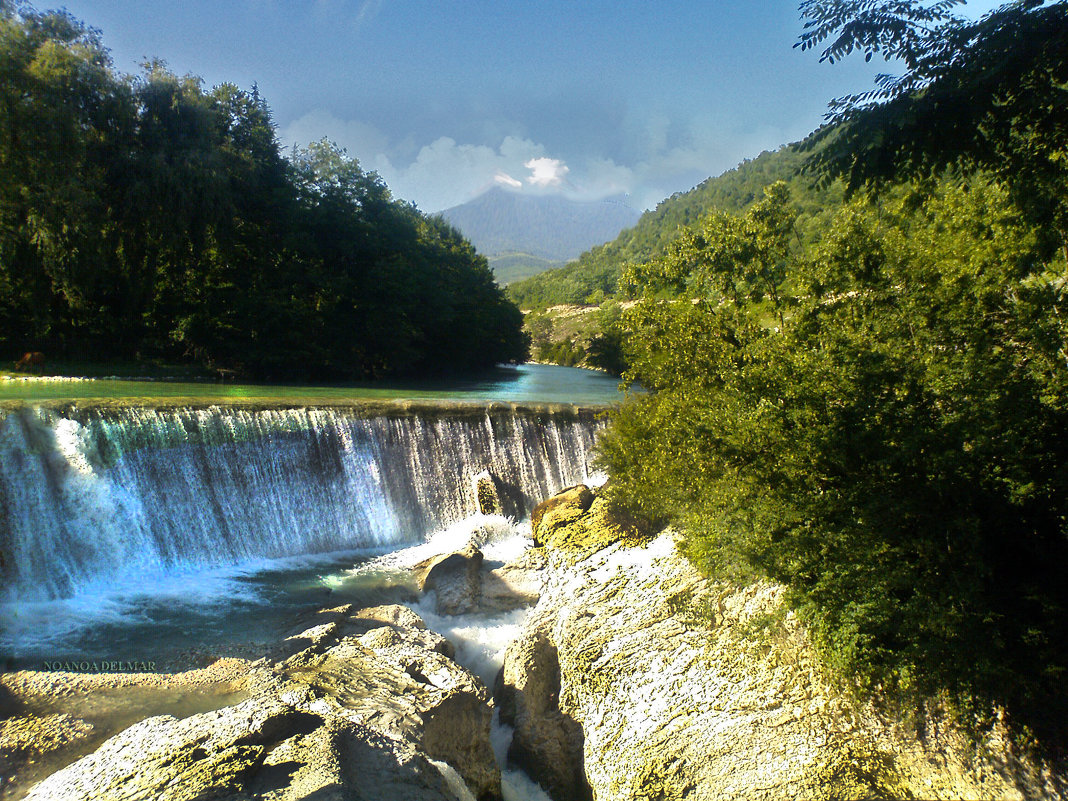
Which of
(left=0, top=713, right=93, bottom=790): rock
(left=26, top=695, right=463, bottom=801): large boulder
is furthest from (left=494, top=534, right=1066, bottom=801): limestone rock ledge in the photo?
(left=0, top=713, right=93, bottom=790): rock

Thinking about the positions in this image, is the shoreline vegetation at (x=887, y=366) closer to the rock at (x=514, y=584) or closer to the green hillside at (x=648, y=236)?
the rock at (x=514, y=584)

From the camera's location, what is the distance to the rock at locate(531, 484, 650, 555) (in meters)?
11.1

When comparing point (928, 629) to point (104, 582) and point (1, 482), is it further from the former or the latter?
point (1, 482)

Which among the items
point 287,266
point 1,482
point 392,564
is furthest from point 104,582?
point 287,266

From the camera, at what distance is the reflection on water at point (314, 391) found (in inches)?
618

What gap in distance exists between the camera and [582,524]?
1226cm

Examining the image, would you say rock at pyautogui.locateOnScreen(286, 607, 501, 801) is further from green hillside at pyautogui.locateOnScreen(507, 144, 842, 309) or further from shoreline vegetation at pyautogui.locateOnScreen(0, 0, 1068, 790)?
green hillside at pyautogui.locateOnScreen(507, 144, 842, 309)

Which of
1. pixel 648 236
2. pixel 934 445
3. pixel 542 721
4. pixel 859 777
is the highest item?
pixel 648 236

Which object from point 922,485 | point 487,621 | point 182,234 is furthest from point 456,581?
point 182,234

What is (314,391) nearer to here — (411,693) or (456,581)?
(456,581)

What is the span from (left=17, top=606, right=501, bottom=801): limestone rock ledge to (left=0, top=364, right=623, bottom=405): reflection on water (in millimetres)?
9037

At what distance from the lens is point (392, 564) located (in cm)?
1344

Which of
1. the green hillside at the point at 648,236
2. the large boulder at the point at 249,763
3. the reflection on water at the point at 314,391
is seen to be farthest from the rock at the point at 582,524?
the green hillside at the point at 648,236

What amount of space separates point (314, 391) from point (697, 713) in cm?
2065
